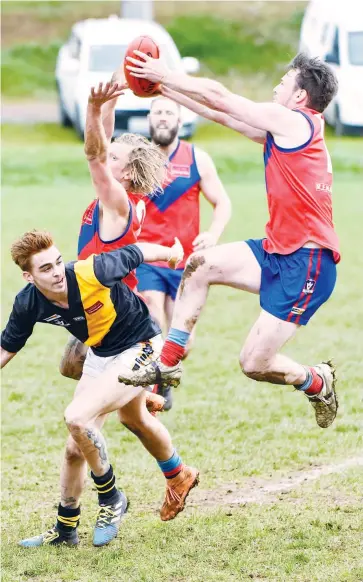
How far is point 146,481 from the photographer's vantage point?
7523 mm

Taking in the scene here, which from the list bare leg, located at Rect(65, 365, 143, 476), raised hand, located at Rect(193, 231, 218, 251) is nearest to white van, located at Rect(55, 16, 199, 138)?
raised hand, located at Rect(193, 231, 218, 251)

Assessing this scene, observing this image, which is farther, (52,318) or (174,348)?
(174,348)

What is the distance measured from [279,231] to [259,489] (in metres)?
1.95

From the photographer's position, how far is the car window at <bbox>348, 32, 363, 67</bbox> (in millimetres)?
21652

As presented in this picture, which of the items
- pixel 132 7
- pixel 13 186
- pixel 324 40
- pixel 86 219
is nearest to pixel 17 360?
pixel 86 219

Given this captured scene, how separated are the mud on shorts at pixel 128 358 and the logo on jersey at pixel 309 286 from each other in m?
0.94

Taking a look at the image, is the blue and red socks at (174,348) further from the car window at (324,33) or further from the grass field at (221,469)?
the car window at (324,33)

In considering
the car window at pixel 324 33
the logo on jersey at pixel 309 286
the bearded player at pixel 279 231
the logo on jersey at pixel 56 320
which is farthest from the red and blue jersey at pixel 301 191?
the car window at pixel 324 33

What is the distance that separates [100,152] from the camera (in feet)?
19.8

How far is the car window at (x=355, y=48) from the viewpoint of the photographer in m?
21.7

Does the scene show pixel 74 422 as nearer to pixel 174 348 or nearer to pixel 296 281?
pixel 174 348

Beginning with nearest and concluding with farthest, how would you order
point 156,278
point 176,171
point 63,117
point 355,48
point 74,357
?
point 74,357 < point 156,278 < point 176,171 < point 355,48 < point 63,117

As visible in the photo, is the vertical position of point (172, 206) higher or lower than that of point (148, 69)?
lower

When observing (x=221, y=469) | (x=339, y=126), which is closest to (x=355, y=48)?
(x=339, y=126)
